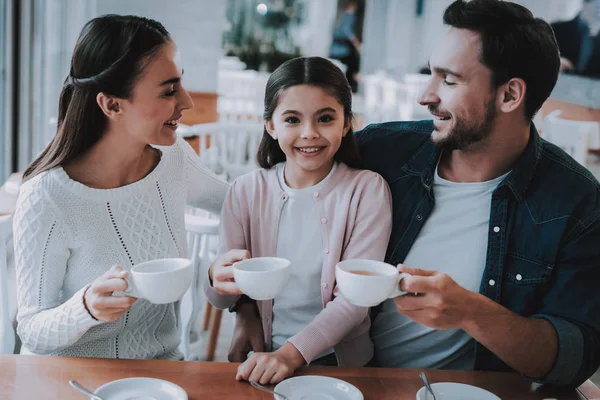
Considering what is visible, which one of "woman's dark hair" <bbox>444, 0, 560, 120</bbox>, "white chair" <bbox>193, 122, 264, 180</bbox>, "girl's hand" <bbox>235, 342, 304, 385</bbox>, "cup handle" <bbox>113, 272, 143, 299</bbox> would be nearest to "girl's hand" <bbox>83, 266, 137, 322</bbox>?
"cup handle" <bbox>113, 272, 143, 299</bbox>

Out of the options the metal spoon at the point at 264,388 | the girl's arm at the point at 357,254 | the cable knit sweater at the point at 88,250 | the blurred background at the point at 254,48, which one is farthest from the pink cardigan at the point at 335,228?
the blurred background at the point at 254,48

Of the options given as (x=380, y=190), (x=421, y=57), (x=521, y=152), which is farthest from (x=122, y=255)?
(x=421, y=57)

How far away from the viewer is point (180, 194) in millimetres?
1706

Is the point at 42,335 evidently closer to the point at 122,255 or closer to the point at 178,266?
the point at 122,255

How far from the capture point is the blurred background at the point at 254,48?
10.6 ft

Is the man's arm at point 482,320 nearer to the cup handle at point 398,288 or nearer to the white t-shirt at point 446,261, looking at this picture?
the cup handle at point 398,288

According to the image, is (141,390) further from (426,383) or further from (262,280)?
(426,383)

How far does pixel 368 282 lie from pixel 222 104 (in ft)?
23.0

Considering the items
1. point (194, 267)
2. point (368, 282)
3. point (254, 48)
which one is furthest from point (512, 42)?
point (254, 48)

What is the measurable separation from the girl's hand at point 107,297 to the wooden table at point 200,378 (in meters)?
0.11

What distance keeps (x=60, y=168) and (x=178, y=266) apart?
0.47 meters

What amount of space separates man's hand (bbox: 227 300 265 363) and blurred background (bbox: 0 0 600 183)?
89 centimetres

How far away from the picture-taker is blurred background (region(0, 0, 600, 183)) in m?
3.24

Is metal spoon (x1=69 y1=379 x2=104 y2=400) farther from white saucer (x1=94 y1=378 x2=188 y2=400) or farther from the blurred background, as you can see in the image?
the blurred background
